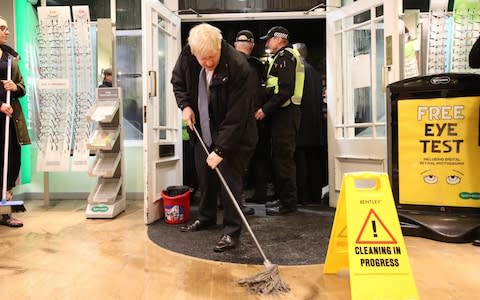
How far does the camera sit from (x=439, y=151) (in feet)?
8.79

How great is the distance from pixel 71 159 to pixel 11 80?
3.26 feet

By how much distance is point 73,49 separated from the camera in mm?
3855

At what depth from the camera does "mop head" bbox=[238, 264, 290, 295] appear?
1.71 m

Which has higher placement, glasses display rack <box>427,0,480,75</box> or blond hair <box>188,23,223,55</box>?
glasses display rack <box>427,0,480,75</box>

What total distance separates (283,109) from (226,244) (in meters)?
1.43

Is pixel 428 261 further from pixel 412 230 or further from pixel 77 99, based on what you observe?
pixel 77 99

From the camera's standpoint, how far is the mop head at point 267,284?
67.5 inches

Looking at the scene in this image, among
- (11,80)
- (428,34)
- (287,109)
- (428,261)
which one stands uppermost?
(428,34)

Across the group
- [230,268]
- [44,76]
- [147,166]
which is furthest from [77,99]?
[230,268]

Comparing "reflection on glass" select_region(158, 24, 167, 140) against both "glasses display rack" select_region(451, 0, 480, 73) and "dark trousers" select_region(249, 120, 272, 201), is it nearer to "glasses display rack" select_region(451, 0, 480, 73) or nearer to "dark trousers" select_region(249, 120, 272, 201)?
"dark trousers" select_region(249, 120, 272, 201)

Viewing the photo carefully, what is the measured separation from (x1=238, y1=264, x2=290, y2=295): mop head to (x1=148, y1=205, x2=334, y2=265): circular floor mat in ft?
1.17

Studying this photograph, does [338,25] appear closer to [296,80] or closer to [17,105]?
[296,80]

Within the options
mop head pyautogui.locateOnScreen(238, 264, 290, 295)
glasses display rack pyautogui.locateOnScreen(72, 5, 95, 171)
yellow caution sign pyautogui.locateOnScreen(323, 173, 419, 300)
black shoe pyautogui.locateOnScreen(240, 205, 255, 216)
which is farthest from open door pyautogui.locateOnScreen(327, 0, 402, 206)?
glasses display rack pyautogui.locateOnScreen(72, 5, 95, 171)

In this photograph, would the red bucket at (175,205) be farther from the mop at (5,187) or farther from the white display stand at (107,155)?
the mop at (5,187)
